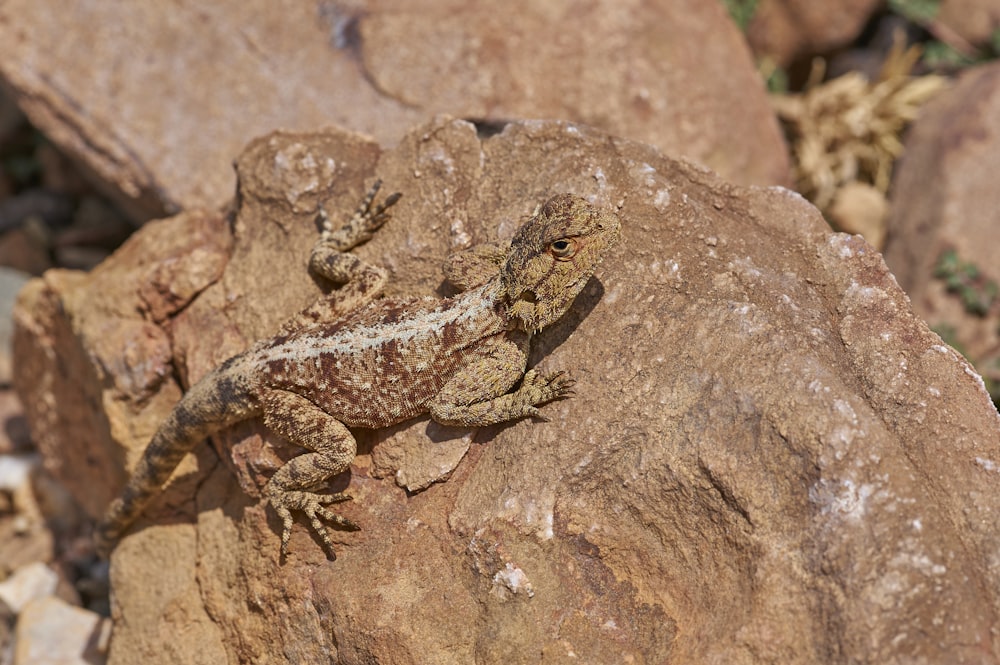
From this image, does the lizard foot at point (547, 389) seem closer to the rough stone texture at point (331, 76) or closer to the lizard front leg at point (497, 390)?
the lizard front leg at point (497, 390)

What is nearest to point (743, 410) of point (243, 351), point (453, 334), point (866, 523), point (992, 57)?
point (866, 523)

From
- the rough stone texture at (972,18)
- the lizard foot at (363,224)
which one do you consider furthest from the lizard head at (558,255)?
the rough stone texture at (972,18)

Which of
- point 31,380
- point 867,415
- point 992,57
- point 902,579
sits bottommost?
point 992,57

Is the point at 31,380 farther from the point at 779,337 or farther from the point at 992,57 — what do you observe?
the point at 992,57

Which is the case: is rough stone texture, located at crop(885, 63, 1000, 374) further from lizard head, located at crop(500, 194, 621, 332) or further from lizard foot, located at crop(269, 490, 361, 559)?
lizard foot, located at crop(269, 490, 361, 559)

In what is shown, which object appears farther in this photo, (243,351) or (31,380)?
(31,380)

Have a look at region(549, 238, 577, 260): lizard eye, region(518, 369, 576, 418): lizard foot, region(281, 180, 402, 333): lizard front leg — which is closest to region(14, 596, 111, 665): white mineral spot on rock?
region(281, 180, 402, 333): lizard front leg
